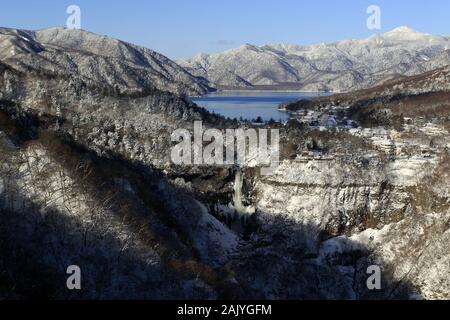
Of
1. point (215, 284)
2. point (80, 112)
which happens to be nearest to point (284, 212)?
point (215, 284)

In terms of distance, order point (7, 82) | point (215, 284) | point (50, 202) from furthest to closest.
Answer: point (7, 82) < point (50, 202) < point (215, 284)

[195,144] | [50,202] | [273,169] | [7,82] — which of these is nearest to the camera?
[50,202]

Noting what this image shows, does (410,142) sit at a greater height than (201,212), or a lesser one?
greater

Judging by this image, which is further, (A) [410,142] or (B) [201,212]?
(A) [410,142]

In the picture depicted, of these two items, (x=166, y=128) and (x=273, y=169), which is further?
(x=166, y=128)

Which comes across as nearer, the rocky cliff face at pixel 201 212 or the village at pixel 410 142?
the rocky cliff face at pixel 201 212

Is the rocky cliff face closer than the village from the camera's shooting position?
Yes

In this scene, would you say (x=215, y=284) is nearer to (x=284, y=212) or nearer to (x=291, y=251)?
(x=291, y=251)

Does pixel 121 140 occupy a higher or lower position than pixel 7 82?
lower
